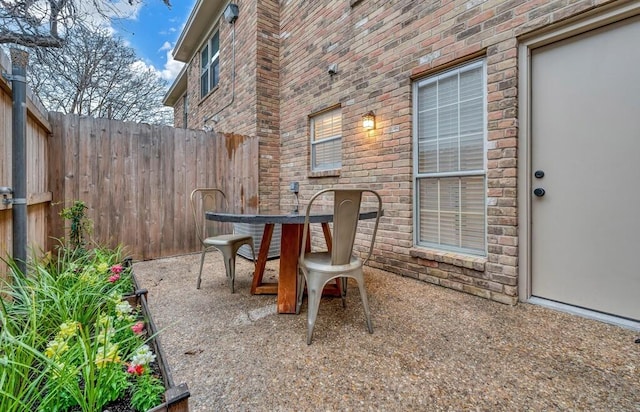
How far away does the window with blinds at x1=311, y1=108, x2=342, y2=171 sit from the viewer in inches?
157

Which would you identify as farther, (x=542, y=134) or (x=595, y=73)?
(x=542, y=134)

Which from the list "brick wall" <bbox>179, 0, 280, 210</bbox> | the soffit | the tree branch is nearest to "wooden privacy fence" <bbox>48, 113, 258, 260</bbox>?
"brick wall" <bbox>179, 0, 280, 210</bbox>

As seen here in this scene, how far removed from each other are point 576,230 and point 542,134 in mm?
749

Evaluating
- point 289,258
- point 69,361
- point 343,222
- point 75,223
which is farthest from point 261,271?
point 75,223

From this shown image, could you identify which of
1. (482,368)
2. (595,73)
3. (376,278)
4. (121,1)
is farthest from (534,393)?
(121,1)

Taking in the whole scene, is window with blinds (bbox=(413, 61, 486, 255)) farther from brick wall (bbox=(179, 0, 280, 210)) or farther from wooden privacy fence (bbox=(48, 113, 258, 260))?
wooden privacy fence (bbox=(48, 113, 258, 260))

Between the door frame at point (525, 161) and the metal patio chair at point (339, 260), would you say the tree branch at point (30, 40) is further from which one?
the door frame at point (525, 161)

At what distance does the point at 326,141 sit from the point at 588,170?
113 inches

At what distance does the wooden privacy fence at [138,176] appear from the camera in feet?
10.9

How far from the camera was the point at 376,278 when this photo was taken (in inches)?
117

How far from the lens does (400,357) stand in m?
1.58

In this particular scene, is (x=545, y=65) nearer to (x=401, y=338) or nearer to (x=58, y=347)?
(x=401, y=338)

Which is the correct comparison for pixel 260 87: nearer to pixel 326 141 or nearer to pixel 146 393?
pixel 326 141

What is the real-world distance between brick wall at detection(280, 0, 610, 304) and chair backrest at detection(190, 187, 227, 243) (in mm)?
1309
